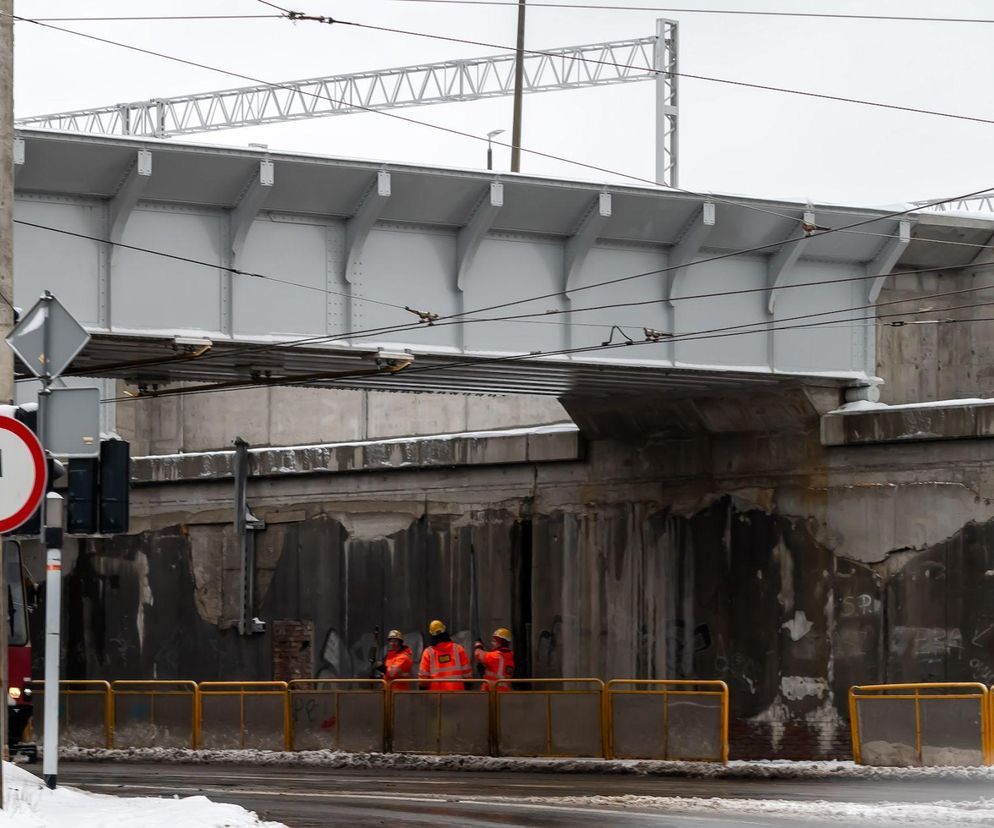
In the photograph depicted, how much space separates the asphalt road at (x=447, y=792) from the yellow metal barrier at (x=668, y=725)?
1.15 m

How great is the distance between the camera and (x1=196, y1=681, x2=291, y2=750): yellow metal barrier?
23.8 m

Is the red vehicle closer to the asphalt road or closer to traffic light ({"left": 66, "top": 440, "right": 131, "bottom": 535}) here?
the asphalt road

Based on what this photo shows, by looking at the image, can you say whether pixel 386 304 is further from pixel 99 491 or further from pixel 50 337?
pixel 50 337

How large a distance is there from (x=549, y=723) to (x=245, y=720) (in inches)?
200

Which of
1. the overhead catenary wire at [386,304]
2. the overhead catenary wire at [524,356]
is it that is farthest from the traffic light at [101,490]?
the overhead catenary wire at [524,356]

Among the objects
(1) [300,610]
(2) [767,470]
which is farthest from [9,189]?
(1) [300,610]

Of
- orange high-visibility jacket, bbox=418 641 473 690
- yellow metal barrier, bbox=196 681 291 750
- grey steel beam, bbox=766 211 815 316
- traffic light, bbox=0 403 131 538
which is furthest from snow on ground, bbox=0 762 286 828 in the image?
grey steel beam, bbox=766 211 815 316

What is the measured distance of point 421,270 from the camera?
20.8 metres

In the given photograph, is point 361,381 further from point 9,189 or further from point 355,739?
point 9,189

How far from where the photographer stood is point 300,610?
30.2 metres

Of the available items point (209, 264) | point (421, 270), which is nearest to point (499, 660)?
point (421, 270)

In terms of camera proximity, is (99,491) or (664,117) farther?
(664,117)

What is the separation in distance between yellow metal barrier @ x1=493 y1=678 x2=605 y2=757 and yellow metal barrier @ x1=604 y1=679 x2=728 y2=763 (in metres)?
0.21

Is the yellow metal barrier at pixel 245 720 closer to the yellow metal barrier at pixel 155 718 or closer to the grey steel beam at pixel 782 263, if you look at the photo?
the yellow metal barrier at pixel 155 718
